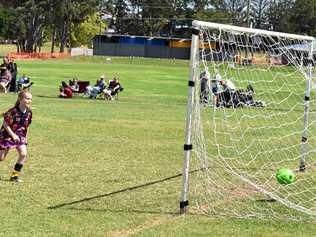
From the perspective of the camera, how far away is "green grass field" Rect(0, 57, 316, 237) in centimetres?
757

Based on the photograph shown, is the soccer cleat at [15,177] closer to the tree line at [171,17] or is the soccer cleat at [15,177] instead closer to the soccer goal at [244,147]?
the soccer goal at [244,147]

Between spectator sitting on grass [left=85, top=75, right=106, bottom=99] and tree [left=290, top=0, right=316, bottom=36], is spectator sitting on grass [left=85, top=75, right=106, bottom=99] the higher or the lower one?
the lower one

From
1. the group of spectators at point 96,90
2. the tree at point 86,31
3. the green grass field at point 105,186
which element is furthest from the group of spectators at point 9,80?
the tree at point 86,31

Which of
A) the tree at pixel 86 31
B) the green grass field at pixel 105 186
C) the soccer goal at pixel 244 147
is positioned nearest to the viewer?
the green grass field at pixel 105 186

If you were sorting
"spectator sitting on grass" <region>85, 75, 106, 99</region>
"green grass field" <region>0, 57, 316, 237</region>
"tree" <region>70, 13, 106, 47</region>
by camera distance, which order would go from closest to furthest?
"green grass field" <region>0, 57, 316, 237</region>
"spectator sitting on grass" <region>85, 75, 106, 99</region>
"tree" <region>70, 13, 106, 47</region>

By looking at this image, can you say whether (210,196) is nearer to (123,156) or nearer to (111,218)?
(111,218)

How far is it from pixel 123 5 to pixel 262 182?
120m

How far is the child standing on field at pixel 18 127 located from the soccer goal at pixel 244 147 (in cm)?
251

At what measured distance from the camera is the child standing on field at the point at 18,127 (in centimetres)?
993

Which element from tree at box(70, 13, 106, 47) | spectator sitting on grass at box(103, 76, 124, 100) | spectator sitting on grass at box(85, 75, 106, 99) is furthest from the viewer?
tree at box(70, 13, 106, 47)

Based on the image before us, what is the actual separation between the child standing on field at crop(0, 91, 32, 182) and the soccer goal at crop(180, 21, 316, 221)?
2.51m

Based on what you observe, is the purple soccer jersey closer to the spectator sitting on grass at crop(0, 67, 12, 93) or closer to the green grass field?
the green grass field

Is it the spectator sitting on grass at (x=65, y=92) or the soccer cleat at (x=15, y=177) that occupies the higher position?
the soccer cleat at (x=15, y=177)

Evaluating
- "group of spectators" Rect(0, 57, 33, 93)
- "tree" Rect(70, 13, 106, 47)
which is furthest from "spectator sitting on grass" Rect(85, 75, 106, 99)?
"tree" Rect(70, 13, 106, 47)
